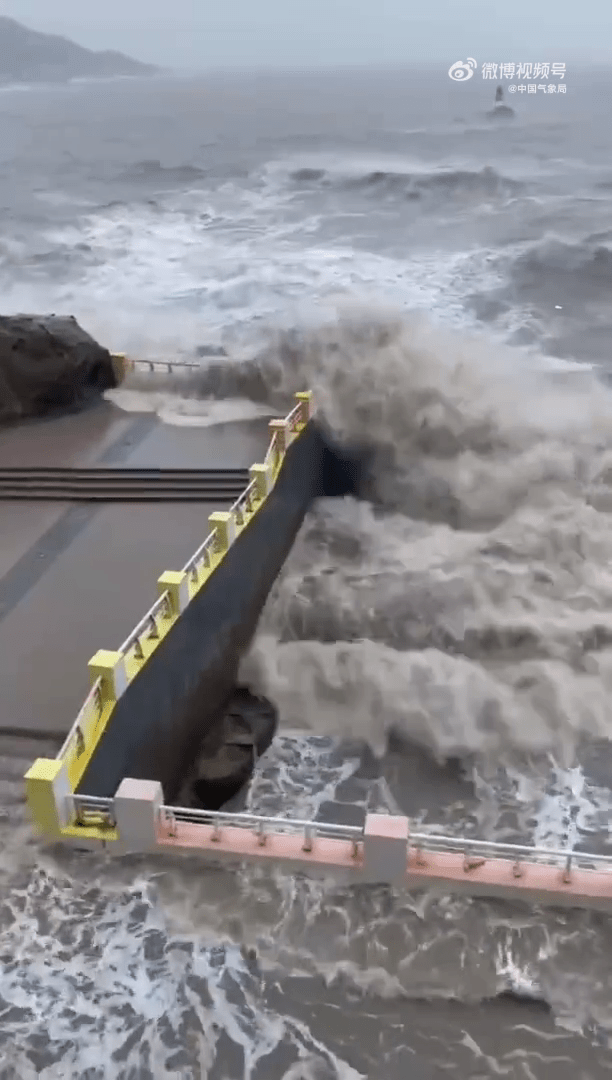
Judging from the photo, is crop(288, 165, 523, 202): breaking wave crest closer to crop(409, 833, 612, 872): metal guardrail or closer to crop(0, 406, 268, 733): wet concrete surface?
crop(0, 406, 268, 733): wet concrete surface

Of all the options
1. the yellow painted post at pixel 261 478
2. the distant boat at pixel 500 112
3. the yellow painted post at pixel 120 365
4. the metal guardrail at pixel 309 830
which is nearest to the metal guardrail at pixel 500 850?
the metal guardrail at pixel 309 830

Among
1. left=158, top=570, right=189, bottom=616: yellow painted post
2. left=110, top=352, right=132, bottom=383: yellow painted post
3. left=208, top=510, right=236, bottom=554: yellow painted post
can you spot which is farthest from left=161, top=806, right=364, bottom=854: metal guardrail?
left=110, top=352, right=132, bottom=383: yellow painted post

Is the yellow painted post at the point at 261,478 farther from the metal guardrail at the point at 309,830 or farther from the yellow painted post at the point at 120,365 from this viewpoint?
the yellow painted post at the point at 120,365

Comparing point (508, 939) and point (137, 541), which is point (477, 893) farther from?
point (137, 541)

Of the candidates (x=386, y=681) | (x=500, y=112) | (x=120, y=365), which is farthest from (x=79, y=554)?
(x=500, y=112)

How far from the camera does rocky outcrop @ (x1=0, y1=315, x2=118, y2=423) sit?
54.9ft

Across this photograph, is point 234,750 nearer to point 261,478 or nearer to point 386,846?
point 386,846

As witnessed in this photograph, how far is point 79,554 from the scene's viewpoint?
1252cm

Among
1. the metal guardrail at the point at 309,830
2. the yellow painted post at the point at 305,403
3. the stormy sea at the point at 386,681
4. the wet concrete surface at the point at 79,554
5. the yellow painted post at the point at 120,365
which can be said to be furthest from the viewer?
the yellow painted post at the point at 120,365

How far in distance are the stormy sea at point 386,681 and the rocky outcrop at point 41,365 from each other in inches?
52.4

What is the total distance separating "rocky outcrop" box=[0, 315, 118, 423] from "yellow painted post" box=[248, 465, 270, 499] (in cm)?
543

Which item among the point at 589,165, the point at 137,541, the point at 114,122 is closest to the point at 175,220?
the point at 589,165

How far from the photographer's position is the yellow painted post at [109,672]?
8938 mm

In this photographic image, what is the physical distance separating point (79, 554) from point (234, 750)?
348cm
